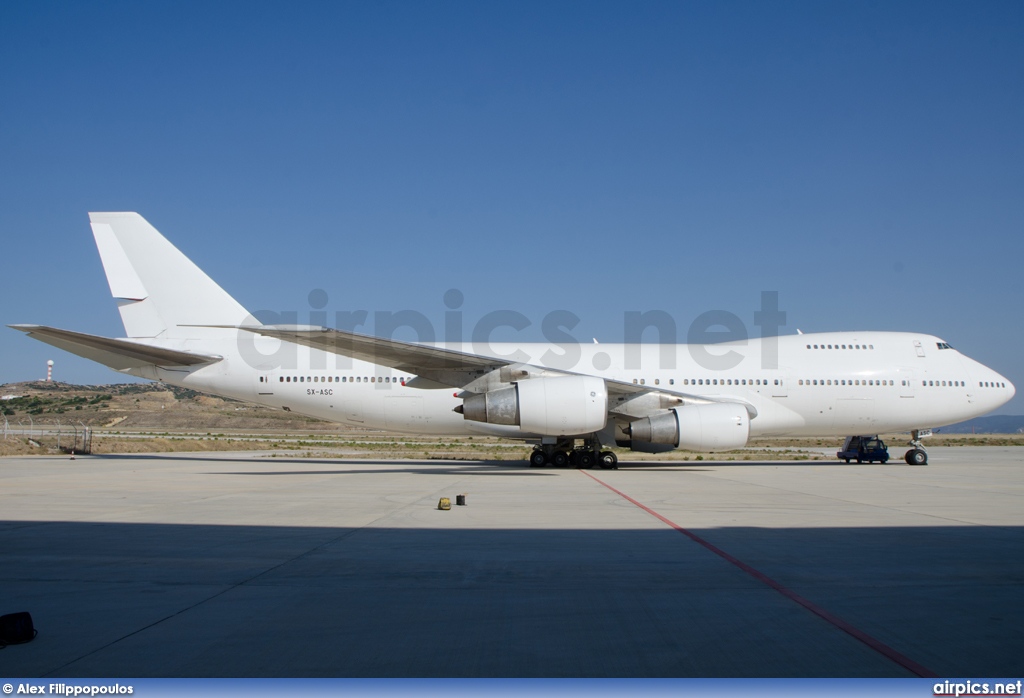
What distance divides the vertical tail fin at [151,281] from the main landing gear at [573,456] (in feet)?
31.3

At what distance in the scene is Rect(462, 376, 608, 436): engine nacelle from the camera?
16312 mm

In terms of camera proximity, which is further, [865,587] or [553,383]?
[553,383]

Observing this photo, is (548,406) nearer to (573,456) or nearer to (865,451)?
(573,456)

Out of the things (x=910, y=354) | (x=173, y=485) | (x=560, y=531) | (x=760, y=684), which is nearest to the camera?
(x=760, y=684)

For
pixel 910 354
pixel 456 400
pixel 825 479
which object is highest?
pixel 910 354

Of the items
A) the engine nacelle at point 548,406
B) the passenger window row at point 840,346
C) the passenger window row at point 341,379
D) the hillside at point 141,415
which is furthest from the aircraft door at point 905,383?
the hillside at point 141,415

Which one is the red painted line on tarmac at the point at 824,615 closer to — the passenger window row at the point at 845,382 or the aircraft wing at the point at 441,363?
the aircraft wing at the point at 441,363

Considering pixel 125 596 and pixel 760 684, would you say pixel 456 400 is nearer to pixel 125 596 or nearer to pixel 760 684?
pixel 125 596

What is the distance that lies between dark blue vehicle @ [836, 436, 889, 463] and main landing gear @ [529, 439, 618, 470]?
9249 millimetres

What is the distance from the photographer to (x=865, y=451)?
76.5 feet

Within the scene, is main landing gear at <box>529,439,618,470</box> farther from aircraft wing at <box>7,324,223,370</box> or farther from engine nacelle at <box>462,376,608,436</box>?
aircraft wing at <box>7,324,223,370</box>

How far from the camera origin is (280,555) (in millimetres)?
6598

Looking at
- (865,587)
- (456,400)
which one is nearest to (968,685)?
(865,587)

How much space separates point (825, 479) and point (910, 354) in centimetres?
737
